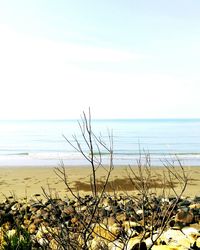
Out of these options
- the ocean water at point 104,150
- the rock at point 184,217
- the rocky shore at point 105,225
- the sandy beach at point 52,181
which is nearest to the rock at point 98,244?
the rocky shore at point 105,225

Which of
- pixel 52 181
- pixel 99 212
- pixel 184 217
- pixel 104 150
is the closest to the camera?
pixel 99 212

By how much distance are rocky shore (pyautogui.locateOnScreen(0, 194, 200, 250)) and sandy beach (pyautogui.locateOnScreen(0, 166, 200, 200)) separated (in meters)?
3.26

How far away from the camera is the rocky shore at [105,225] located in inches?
133

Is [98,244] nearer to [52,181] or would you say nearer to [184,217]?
[184,217]

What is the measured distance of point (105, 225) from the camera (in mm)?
3797

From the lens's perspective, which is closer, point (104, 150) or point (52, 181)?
point (52, 181)

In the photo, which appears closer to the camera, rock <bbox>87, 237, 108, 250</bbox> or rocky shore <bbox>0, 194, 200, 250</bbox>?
rocky shore <bbox>0, 194, 200, 250</bbox>

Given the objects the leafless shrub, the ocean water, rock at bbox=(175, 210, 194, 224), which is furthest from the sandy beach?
the leafless shrub

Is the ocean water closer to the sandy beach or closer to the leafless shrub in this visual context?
the leafless shrub

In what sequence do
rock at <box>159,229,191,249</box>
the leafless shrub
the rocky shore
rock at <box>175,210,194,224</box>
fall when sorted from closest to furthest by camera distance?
1. the leafless shrub
2. the rocky shore
3. rock at <box>159,229,191,249</box>
4. rock at <box>175,210,194,224</box>

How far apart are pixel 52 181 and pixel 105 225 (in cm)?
1230

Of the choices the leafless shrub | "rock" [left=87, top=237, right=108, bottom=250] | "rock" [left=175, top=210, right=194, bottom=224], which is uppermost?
the leafless shrub

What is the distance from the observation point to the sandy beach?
13.4 m

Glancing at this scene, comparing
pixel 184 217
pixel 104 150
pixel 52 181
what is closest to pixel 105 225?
pixel 184 217
